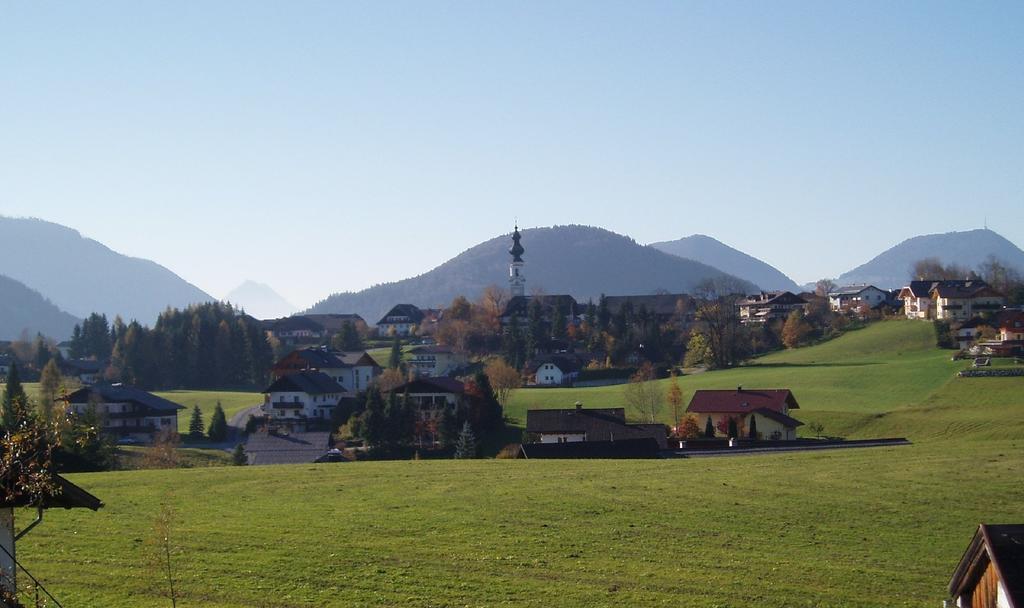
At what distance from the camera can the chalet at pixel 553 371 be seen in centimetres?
11506

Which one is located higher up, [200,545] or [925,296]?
[925,296]

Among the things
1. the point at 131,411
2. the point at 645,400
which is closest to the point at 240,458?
the point at 131,411

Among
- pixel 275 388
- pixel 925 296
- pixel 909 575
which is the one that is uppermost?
pixel 925 296

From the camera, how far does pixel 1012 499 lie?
109ft

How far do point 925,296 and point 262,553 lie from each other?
410 ft

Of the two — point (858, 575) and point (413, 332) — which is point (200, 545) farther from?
point (413, 332)

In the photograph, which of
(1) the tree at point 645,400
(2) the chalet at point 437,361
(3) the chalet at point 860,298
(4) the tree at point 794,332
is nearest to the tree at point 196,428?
(1) the tree at point 645,400

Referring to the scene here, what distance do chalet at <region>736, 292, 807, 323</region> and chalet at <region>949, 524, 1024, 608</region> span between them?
125 meters

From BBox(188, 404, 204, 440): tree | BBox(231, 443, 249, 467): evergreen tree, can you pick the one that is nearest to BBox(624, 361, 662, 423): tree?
BBox(231, 443, 249, 467): evergreen tree

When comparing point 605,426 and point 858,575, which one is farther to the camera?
point 605,426

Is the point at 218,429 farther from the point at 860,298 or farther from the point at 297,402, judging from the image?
the point at 860,298

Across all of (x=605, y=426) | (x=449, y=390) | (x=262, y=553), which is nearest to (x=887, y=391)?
(x=605, y=426)

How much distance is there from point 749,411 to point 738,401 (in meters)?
2.48

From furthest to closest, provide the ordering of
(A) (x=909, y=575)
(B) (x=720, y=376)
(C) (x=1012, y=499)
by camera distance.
→ (B) (x=720, y=376)
(C) (x=1012, y=499)
(A) (x=909, y=575)
